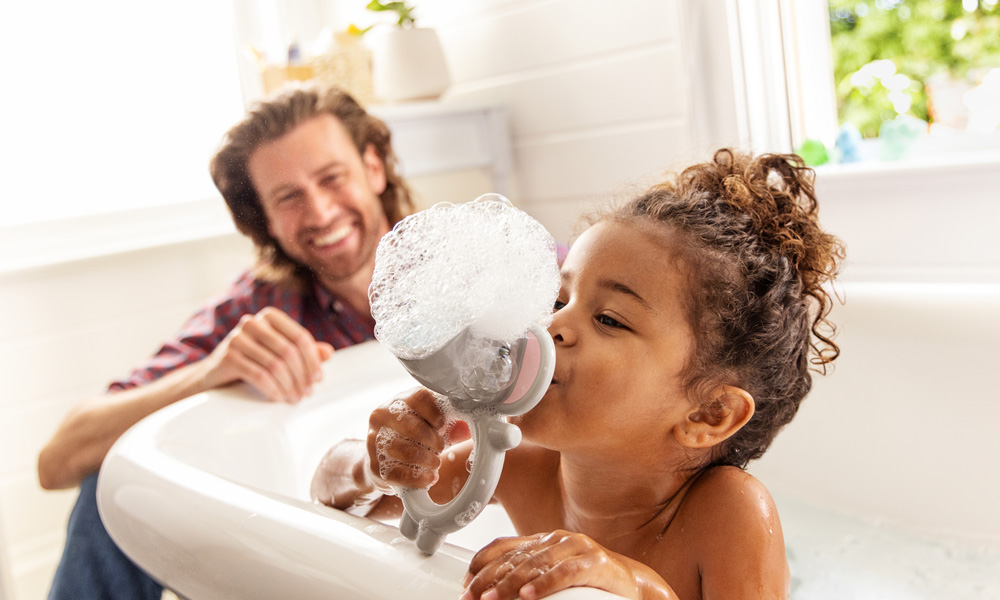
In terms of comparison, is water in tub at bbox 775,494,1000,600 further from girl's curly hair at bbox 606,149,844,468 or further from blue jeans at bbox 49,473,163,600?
blue jeans at bbox 49,473,163,600

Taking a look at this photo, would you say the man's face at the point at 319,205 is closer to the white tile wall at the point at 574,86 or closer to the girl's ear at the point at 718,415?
the girl's ear at the point at 718,415

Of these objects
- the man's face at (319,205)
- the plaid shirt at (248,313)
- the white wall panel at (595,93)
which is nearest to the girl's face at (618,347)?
the man's face at (319,205)

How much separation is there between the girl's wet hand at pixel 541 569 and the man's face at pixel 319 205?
41cm

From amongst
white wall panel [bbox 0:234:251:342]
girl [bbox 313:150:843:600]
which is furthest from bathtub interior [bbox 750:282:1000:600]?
white wall panel [bbox 0:234:251:342]

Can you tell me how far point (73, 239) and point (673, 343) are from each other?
48.1 inches

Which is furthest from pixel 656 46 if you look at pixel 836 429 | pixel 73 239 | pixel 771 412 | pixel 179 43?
pixel 73 239

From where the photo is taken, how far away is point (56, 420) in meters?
1.64

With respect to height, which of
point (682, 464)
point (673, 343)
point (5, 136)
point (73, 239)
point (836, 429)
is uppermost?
point (5, 136)

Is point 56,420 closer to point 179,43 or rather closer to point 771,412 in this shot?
point 179,43

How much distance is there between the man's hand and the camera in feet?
3.38

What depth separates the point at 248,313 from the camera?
1271mm

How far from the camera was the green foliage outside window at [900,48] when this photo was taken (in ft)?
7.93

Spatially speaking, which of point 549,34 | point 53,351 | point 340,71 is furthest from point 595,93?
point 53,351

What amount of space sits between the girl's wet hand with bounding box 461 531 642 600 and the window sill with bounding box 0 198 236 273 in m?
1.08
